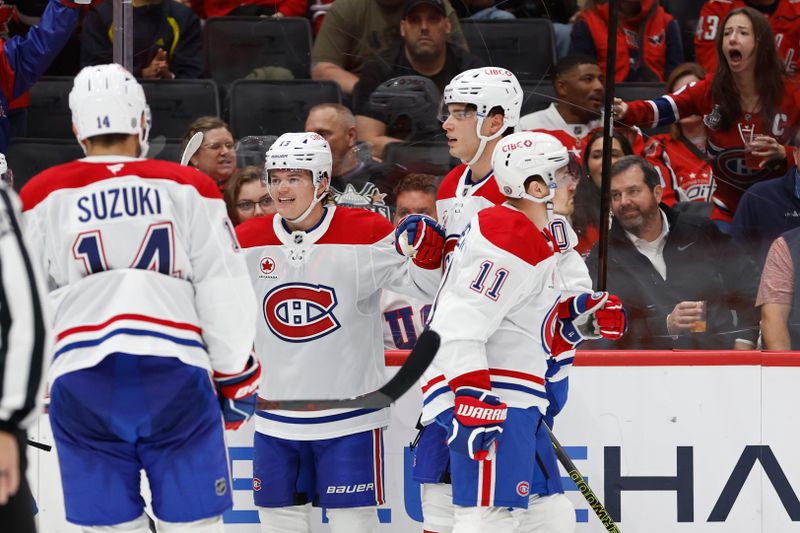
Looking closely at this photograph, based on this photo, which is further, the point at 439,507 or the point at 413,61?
the point at 413,61

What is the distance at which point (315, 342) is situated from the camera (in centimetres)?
342

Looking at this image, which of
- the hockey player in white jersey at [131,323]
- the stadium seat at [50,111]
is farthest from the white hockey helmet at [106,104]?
the stadium seat at [50,111]

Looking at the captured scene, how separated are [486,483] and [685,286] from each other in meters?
1.14

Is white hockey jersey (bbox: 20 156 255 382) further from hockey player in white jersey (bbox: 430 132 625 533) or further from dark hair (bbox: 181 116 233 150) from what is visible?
dark hair (bbox: 181 116 233 150)

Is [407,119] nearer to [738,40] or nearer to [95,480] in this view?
[738,40]

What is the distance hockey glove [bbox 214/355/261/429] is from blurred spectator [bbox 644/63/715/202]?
1734mm

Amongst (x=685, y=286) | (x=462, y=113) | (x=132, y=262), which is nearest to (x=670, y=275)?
(x=685, y=286)

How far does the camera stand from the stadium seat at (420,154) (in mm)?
3885

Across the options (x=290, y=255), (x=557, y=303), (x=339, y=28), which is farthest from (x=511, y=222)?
(x=339, y=28)

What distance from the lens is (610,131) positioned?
3879 mm

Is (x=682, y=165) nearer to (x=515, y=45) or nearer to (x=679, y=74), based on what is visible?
(x=679, y=74)

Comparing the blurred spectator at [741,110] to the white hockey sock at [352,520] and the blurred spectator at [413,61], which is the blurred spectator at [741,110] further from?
the white hockey sock at [352,520]

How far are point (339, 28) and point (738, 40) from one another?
1.30 meters

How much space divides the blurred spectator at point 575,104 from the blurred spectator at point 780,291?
0.67 metres
